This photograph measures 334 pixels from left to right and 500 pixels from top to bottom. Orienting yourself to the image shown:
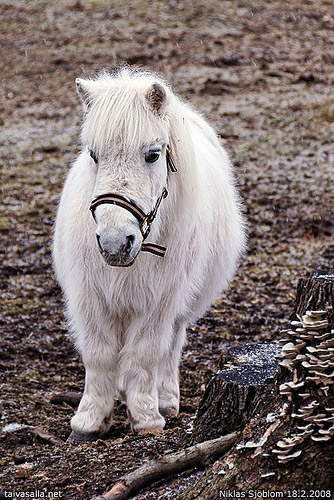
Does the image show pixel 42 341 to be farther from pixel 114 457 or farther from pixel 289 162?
pixel 289 162

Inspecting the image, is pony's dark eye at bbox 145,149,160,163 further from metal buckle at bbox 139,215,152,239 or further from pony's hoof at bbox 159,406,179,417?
pony's hoof at bbox 159,406,179,417

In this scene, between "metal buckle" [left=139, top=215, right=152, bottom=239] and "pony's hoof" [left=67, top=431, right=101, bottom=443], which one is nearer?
"metal buckle" [left=139, top=215, right=152, bottom=239]

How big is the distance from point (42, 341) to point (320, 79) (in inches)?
341

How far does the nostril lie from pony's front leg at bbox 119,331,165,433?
877 millimetres

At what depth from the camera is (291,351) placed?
2543 mm

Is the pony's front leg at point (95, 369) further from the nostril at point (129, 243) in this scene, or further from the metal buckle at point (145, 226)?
the nostril at point (129, 243)

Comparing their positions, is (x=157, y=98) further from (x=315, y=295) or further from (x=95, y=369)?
(x=95, y=369)

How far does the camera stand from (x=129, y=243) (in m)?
3.11

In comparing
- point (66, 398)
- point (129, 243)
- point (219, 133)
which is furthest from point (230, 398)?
point (219, 133)

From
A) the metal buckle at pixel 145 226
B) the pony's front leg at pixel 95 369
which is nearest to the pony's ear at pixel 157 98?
the metal buckle at pixel 145 226

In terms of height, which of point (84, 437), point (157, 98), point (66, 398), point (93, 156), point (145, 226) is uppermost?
point (157, 98)

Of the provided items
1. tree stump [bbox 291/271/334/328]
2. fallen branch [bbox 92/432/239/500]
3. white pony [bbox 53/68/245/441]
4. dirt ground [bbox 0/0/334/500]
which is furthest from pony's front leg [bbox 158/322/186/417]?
tree stump [bbox 291/271/334/328]

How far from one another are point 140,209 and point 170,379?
1.80 meters

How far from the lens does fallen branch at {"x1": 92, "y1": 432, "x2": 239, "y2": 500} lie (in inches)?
112
